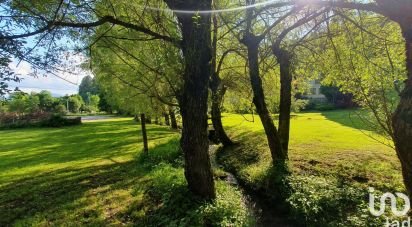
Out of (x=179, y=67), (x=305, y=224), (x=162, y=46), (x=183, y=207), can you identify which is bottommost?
(x=305, y=224)

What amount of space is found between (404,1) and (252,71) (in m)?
4.91

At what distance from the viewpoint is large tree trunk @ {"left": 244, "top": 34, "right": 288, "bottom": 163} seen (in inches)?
374

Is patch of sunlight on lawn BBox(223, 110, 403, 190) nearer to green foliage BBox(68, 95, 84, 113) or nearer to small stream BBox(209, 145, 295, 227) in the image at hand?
small stream BBox(209, 145, 295, 227)

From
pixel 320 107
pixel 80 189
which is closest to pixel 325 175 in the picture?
pixel 80 189

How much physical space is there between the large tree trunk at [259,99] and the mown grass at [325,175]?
0.53 metres

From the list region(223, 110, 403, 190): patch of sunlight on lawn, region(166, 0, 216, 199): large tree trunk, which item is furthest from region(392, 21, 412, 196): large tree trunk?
region(166, 0, 216, 199): large tree trunk

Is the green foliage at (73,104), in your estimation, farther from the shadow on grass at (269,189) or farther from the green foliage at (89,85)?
the shadow on grass at (269,189)

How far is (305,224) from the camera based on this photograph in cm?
643

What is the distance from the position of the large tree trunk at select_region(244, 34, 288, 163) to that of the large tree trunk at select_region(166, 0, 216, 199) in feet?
11.1

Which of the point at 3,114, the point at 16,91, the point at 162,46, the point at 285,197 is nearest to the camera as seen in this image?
the point at 16,91

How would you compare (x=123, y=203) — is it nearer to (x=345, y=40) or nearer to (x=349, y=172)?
(x=349, y=172)

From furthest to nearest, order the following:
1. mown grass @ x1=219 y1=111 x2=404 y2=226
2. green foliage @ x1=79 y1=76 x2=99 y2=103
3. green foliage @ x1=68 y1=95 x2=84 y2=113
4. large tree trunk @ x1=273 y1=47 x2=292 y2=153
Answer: green foliage @ x1=68 y1=95 x2=84 y2=113 < green foliage @ x1=79 y1=76 x2=99 y2=103 < large tree trunk @ x1=273 y1=47 x2=292 y2=153 < mown grass @ x1=219 y1=111 x2=404 y2=226

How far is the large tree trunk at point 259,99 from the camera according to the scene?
374 inches

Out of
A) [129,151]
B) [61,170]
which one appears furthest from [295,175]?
[129,151]
